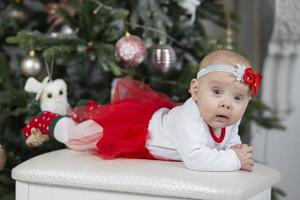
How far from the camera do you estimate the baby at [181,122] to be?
4.03 ft

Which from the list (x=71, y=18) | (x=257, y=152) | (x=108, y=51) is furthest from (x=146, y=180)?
(x=257, y=152)

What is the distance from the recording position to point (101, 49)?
1636 millimetres

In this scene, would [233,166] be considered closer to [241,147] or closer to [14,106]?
[241,147]

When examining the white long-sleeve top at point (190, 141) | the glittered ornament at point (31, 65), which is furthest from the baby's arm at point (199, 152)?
the glittered ornament at point (31, 65)

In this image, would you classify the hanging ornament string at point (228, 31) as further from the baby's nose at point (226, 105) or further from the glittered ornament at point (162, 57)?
the baby's nose at point (226, 105)

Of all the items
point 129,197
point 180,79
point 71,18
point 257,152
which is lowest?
point 257,152

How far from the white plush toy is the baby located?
91 mm

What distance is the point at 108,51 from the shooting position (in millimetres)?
1646

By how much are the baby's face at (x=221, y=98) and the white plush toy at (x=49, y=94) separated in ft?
1.68

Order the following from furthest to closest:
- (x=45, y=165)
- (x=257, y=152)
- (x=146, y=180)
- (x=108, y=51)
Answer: (x=257, y=152), (x=108, y=51), (x=45, y=165), (x=146, y=180)

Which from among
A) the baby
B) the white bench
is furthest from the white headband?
the white bench

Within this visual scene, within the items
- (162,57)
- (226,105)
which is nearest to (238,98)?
(226,105)

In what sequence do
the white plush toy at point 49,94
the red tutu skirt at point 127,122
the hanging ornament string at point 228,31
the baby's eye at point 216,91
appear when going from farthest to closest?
the hanging ornament string at point 228,31 → the white plush toy at point 49,94 → the red tutu skirt at point 127,122 → the baby's eye at point 216,91

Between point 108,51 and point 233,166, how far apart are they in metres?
0.57
